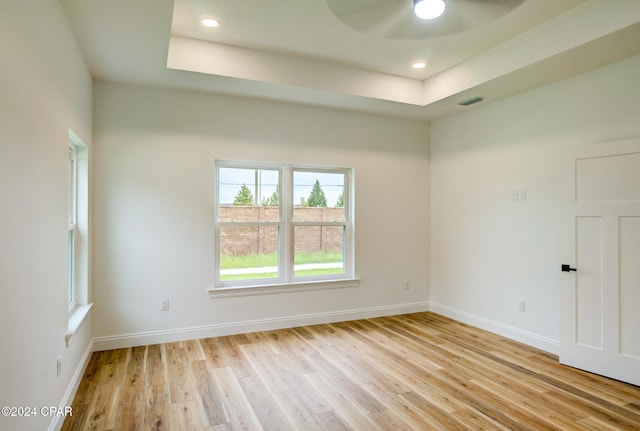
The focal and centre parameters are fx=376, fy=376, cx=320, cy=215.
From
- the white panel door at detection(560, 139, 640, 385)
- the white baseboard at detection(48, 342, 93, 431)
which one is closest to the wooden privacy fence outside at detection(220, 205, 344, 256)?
the white baseboard at detection(48, 342, 93, 431)

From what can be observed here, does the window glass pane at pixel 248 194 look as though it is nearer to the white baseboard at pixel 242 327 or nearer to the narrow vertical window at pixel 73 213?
the white baseboard at pixel 242 327

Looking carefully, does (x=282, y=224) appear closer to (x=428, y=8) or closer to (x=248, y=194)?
(x=248, y=194)

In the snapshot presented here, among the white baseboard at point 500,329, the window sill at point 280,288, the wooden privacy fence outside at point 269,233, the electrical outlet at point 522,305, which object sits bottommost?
the white baseboard at point 500,329

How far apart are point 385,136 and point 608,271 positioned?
277 centimetres

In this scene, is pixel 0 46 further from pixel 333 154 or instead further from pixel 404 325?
pixel 404 325

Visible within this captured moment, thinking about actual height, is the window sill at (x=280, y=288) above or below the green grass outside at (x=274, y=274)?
below

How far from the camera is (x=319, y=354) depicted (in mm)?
3527

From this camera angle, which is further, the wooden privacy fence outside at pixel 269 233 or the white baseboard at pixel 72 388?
the wooden privacy fence outside at pixel 269 233

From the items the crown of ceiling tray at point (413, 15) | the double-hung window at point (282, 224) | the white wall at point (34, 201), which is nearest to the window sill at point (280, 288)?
the double-hung window at point (282, 224)

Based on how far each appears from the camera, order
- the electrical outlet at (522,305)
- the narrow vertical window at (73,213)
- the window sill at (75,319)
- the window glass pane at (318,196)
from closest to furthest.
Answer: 1. the window sill at (75,319)
2. the narrow vertical window at (73,213)
3. the electrical outlet at (522,305)
4. the window glass pane at (318,196)

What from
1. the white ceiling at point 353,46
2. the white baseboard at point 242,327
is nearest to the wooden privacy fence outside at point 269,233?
the white baseboard at point 242,327

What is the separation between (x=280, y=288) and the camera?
4.30 meters

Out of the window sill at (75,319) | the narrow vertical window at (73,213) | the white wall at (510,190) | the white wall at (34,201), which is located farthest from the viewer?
the white wall at (510,190)

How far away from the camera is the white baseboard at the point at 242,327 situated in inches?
143
